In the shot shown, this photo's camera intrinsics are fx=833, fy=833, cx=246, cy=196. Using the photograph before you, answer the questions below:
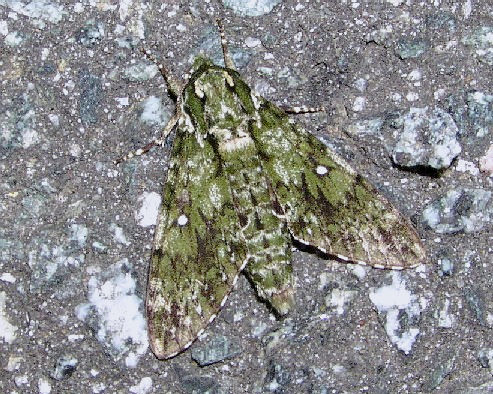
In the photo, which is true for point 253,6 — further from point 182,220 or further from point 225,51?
point 182,220

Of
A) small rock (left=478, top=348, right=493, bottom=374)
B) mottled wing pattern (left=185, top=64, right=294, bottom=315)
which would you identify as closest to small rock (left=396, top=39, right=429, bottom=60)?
mottled wing pattern (left=185, top=64, right=294, bottom=315)

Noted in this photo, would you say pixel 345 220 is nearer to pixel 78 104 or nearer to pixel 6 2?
pixel 78 104

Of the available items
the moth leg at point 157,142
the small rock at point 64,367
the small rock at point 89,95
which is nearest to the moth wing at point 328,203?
the moth leg at point 157,142

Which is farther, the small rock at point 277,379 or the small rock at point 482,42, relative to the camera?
the small rock at point 482,42

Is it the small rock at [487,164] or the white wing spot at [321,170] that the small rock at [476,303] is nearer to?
the small rock at [487,164]

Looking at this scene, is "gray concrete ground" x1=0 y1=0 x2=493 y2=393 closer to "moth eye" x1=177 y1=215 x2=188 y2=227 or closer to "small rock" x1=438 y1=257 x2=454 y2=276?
"small rock" x1=438 y1=257 x2=454 y2=276

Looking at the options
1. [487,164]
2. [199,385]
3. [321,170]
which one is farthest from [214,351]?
[487,164]

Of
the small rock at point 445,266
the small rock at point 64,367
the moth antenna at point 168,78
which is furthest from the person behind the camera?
the moth antenna at point 168,78
